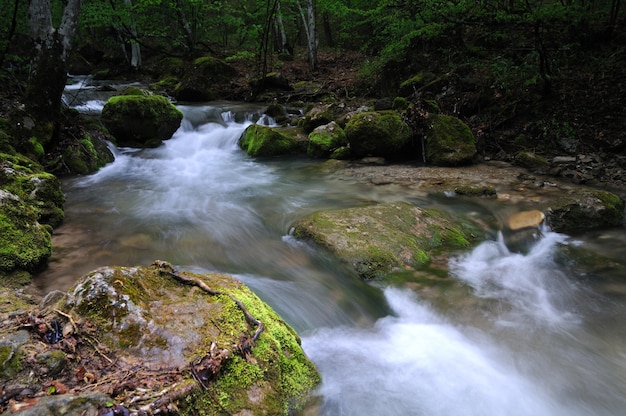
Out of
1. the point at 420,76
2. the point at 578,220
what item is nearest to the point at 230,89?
the point at 420,76

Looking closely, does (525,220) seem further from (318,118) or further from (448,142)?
(318,118)

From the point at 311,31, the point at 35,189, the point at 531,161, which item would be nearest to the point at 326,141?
the point at 531,161

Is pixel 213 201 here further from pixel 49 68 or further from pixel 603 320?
pixel 603 320

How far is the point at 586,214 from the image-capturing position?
222 inches

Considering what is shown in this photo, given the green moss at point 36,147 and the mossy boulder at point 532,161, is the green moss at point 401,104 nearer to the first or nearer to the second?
the mossy boulder at point 532,161

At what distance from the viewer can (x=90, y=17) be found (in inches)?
527

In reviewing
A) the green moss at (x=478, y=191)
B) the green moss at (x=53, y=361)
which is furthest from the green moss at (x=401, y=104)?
the green moss at (x=53, y=361)

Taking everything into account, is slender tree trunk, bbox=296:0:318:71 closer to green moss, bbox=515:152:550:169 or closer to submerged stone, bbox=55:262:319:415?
green moss, bbox=515:152:550:169

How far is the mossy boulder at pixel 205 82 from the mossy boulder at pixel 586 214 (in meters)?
13.9

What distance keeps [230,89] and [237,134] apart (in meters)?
6.16

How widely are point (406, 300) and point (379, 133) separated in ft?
18.0

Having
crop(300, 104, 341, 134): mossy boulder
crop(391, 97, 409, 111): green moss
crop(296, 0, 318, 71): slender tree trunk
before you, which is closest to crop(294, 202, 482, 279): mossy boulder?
crop(391, 97, 409, 111): green moss

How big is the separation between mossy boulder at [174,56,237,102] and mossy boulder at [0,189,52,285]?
12554 mm

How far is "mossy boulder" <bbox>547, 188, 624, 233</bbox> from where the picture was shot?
18.4 ft
